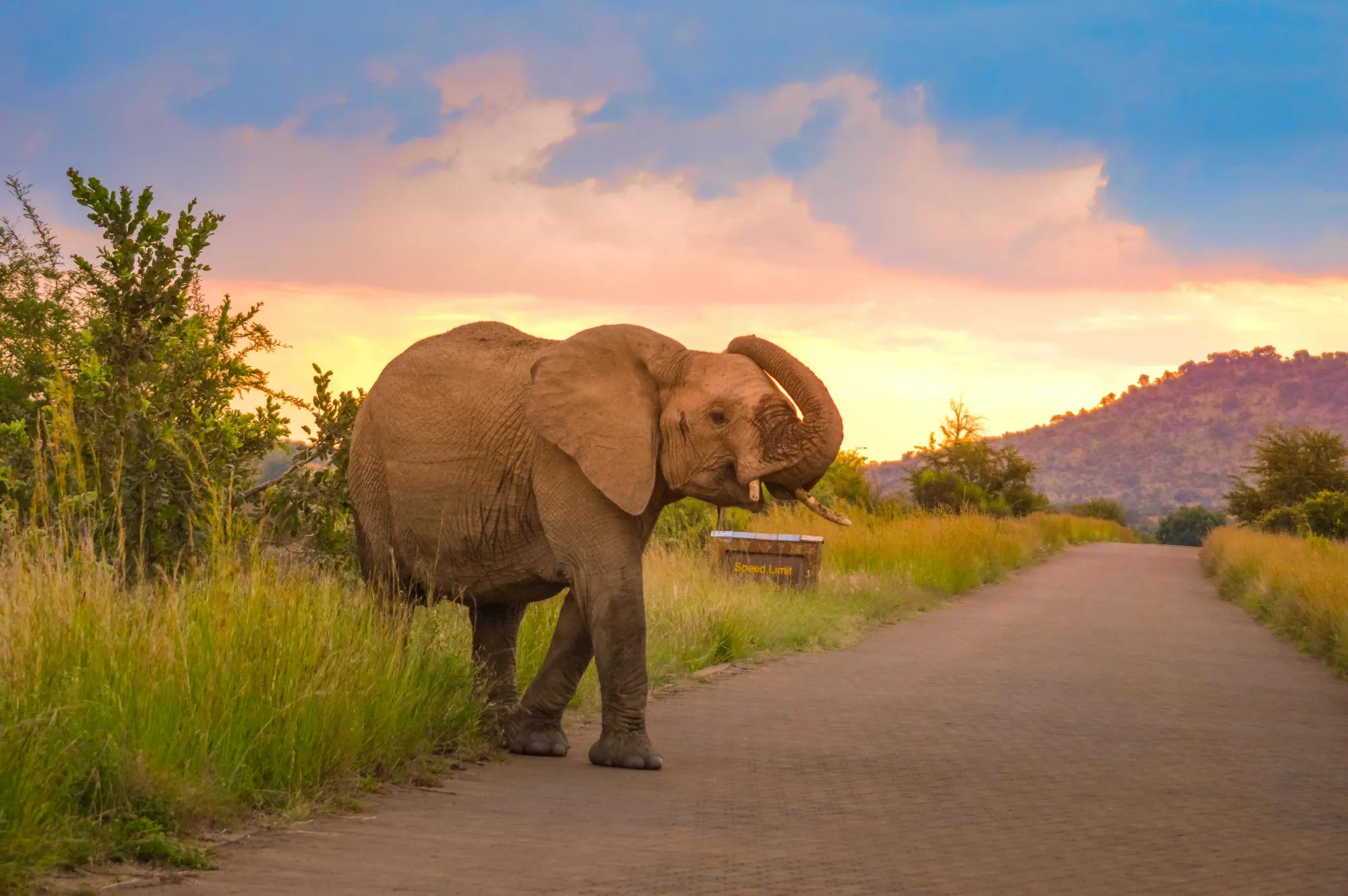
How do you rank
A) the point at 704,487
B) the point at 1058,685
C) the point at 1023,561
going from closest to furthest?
the point at 704,487 < the point at 1058,685 < the point at 1023,561

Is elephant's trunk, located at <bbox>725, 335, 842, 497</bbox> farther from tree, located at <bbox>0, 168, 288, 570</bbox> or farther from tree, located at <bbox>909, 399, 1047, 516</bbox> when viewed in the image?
tree, located at <bbox>909, 399, 1047, 516</bbox>

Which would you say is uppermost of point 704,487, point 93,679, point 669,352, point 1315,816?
point 669,352

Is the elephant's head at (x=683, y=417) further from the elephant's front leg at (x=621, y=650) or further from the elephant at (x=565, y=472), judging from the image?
the elephant's front leg at (x=621, y=650)

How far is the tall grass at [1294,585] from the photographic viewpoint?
61.1ft

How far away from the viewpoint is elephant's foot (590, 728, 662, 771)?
8.80 m

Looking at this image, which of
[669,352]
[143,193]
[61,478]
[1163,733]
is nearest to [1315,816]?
[1163,733]

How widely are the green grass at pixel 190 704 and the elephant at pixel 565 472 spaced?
1.66 feet

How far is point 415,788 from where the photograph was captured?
790 centimetres

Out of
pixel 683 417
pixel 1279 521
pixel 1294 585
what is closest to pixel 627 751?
pixel 683 417

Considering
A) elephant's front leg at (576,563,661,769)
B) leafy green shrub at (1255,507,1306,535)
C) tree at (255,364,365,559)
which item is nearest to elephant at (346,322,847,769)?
elephant's front leg at (576,563,661,769)

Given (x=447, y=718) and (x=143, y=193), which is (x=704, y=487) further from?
(x=143, y=193)

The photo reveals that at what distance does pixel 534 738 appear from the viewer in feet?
30.3

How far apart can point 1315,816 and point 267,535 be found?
784cm

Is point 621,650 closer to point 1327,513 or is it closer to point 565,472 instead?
point 565,472
